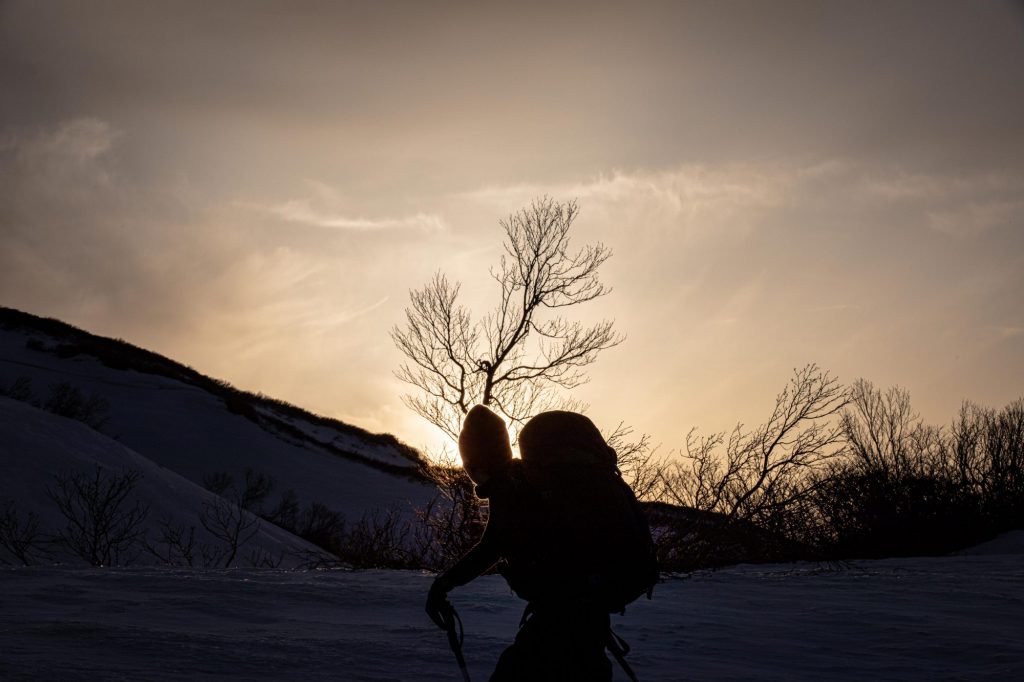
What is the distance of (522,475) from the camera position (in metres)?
2.62

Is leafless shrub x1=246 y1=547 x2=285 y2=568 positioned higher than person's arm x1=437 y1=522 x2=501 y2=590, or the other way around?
person's arm x1=437 y1=522 x2=501 y2=590

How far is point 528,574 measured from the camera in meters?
2.53

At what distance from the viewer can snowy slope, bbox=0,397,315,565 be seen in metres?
15.7

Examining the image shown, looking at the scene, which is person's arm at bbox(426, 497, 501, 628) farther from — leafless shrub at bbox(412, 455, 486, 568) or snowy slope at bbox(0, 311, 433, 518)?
snowy slope at bbox(0, 311, 433, 518)

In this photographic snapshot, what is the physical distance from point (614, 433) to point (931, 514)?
12.8 m

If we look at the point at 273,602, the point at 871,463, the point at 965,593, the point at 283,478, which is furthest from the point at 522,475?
the point at 283,478

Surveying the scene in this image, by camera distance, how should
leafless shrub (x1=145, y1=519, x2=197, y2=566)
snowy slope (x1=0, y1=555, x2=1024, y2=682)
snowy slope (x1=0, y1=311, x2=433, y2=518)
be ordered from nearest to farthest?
snowy slope (x1=0, y1=555, x2=1024, y2=682) → leafless shrub (x1=145, y1=519, x2=197, y2=566) → snowy slope (x1=0, y1=311, x2=433, y2=518)

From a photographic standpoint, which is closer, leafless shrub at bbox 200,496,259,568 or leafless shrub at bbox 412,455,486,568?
leafless shrub at bbox 412,455,486,568

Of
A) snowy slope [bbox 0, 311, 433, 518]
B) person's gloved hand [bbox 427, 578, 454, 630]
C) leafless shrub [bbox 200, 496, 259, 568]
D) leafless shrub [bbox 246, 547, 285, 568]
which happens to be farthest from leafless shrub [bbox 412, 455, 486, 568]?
snowy slope [bbox 0, 311, 433, 518]

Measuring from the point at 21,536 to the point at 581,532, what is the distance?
14710mm

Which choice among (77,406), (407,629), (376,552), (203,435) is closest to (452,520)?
(376,552)

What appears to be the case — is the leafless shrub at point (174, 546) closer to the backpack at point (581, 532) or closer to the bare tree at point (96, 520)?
the bare tree at point (96, 520)

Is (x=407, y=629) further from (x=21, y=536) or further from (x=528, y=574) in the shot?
(x=21, y=536)

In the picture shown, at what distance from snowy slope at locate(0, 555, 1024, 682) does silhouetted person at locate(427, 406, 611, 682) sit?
2.45m
